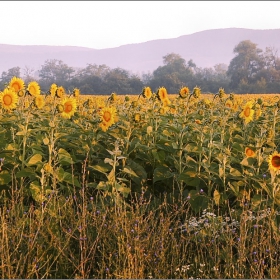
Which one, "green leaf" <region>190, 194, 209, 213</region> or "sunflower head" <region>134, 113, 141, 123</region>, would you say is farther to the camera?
"sunflower head" <region>134, 113, 141, 123</region>

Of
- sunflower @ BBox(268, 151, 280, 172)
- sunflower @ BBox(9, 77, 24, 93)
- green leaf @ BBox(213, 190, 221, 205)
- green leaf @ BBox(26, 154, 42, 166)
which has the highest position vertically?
sunflower @ BBox(9, 77, 24, 93)

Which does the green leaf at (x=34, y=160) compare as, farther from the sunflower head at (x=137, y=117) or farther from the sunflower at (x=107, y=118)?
the sunflower head at (x=137, y=117)

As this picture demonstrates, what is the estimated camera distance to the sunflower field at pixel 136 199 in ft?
14.5

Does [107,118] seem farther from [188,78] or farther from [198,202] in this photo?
[188,78]

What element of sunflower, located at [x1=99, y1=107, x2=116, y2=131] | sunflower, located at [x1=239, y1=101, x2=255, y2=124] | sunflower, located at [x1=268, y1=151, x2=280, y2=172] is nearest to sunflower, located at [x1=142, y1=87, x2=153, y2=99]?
sunflower, located at [x1=99, y1=107, x2=116, y2=131]

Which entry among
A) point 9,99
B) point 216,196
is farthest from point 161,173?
point 9,99

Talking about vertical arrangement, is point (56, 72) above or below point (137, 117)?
above

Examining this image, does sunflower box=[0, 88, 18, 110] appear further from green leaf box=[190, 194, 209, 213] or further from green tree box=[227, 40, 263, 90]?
green tree box=[227, 40, 263, 90]

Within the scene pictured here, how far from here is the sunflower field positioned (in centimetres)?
443

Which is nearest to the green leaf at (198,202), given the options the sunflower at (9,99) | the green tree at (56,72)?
the sunflower at (9,99)

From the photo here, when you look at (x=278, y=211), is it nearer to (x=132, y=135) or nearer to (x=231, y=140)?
(x=231, y=140)

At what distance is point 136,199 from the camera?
16.3ft

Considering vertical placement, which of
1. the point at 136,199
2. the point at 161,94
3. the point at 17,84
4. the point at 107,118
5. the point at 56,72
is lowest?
the point at 136,199

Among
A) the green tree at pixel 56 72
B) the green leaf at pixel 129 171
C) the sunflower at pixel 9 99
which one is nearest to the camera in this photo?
the green leaf at pixel 129 171
